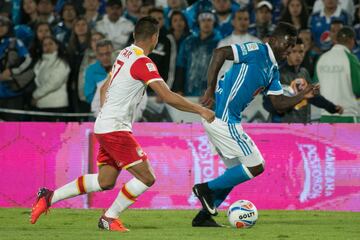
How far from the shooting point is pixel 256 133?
13570mm

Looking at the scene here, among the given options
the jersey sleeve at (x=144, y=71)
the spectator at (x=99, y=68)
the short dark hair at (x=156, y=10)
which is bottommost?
the spectator at (x=99, y=68)

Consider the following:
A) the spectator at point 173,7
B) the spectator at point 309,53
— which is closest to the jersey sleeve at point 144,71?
the spectator at point 309,53

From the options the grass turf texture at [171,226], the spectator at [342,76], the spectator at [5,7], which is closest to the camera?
the grass turf texture at [171,226]

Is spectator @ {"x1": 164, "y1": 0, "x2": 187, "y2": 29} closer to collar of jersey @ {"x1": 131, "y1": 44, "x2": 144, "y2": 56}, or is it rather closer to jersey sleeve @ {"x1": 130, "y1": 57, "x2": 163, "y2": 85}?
collar of jersey @ {"x1": 131, "y1": 44, "x2": 144, "y2": 56}

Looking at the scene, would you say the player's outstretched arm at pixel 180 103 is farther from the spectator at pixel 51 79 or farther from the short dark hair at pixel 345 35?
the spectator at pixel 51 79

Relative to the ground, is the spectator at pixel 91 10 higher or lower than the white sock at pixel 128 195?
higher

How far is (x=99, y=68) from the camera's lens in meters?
15.7

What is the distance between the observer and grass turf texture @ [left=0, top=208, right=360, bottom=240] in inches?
396

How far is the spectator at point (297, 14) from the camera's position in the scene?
16688mm

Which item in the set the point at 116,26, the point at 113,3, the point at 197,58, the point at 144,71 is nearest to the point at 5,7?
the point at 113,3

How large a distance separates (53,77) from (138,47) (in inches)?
250

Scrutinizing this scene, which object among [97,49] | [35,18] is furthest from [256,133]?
[35,18]

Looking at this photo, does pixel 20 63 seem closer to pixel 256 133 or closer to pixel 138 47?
pixel 256 133

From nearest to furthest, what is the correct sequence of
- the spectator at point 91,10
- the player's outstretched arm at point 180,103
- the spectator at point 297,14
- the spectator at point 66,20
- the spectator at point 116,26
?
the player's outstretched arm at point 180,103
the spectator at point 297,14
the spectator at point 116,26
the spectator at point 66,20
the spectator at point 91,10
